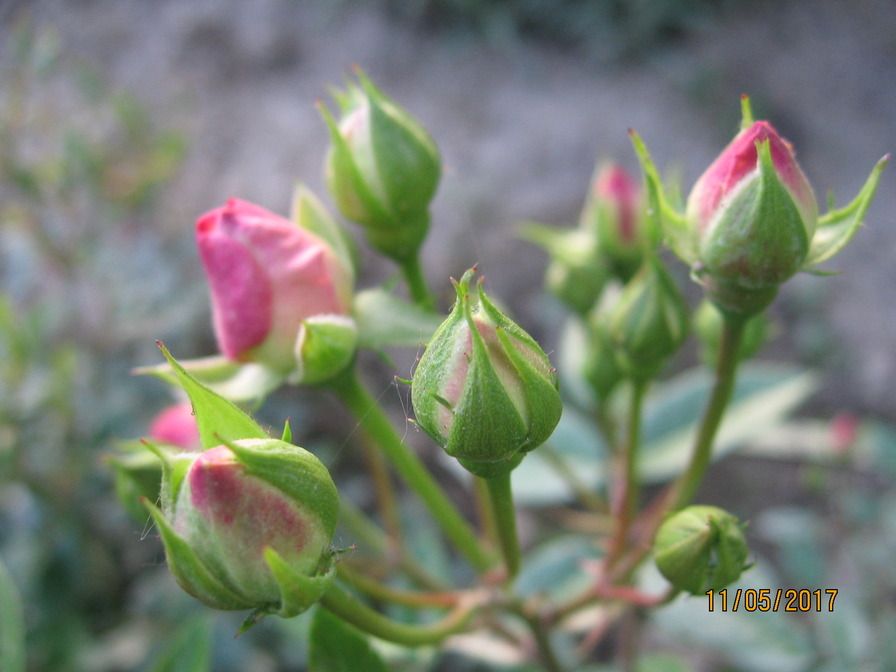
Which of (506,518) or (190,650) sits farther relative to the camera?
(190,650)

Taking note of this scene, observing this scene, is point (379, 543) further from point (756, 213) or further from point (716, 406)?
Result: point (756, 213)

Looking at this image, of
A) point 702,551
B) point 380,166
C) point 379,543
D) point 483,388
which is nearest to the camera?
point 483,388

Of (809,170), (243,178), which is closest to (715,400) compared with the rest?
(809,170)

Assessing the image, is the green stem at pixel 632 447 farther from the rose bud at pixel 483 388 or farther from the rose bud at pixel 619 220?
the rose bud at pixel 483 388

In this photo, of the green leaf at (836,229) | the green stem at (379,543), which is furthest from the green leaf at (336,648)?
the green leaf at (836,229)

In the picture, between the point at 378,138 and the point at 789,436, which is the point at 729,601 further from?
the point at 378,138

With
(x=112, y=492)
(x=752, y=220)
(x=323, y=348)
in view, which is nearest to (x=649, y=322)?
(x=752, y=220)
